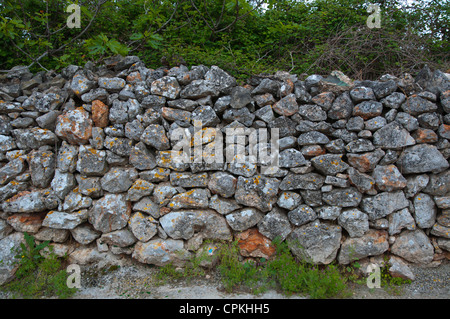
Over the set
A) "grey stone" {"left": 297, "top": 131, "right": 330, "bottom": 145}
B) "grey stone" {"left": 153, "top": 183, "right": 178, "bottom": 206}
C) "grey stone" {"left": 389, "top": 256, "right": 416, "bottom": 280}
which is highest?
"grey stone" {"left": 297, "top": 131, "right": 330, "bottom": 145}

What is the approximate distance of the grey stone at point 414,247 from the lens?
3.54 meters

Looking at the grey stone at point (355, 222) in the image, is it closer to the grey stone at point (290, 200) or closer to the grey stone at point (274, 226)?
the grey stone at point (290, 200)

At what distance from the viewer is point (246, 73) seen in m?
4.21

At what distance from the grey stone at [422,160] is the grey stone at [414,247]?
2.61 feet

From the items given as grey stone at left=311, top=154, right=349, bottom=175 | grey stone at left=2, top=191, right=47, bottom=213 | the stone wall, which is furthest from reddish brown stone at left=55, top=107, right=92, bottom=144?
grey stone at left=311, top=154, right=349, bottom=175

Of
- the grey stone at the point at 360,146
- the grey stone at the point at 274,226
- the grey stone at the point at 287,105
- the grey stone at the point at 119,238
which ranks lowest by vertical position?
the grey stone at the point at 119,238

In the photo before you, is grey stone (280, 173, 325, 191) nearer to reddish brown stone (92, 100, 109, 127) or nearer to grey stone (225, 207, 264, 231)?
grey stone (225, 207, 264, 231)

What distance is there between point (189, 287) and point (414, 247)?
281 cm

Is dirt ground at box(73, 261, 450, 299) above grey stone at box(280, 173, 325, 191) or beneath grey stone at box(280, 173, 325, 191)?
beneath

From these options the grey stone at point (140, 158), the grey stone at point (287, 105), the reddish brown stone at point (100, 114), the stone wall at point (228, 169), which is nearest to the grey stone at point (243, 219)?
the stone wall at point (228, 169)

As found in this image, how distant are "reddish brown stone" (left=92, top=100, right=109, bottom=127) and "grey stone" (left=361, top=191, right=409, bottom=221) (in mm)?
3535

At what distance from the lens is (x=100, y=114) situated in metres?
3.83

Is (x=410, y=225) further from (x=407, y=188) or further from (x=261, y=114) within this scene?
(x=261, y=114)

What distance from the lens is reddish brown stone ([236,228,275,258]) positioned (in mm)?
3689
